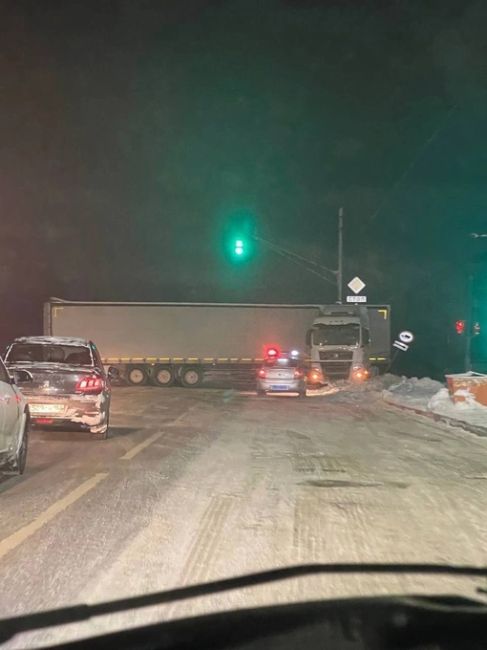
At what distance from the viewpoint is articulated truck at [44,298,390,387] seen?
124ft

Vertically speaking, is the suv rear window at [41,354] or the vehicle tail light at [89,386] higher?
the suv rear window at [41,354]

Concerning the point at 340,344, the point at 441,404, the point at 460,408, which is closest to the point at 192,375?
the point at 340,344

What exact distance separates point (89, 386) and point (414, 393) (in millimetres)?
15478

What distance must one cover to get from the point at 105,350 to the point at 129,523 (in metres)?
30.9

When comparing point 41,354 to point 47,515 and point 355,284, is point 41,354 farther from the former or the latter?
point 355,284

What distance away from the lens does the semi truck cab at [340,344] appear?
31.4 metres

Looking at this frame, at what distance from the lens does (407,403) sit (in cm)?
2311

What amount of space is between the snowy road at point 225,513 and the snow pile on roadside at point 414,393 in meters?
7.75

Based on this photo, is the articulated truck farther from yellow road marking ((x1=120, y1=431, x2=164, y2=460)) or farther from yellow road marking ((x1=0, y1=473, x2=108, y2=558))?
yellow road marking ((x1=0, y1=473, x2=108, y2=558))

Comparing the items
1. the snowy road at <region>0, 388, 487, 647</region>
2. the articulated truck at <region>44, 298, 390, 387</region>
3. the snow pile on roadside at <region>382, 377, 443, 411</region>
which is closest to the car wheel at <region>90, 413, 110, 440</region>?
the snowy road at <region>0, 388, 487, 647</region>

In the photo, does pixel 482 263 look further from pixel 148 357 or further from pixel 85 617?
pixel 85 617

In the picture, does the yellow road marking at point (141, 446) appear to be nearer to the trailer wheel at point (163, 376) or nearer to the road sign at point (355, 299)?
the road sign at point (355, 299)

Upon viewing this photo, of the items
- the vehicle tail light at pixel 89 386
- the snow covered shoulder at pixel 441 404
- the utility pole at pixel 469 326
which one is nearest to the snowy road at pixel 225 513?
the vehicle tail light at pixel 89 386

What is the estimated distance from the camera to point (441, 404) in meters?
20.3
